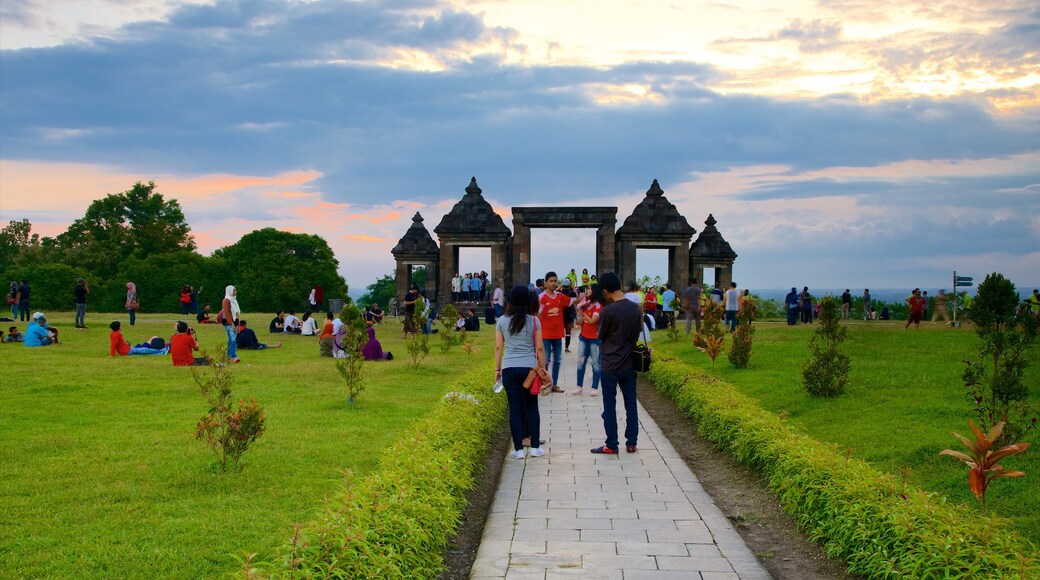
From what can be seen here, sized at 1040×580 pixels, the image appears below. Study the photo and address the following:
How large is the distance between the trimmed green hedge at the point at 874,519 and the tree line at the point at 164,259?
170 ft

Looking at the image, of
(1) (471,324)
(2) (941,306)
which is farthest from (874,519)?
(2) (941,306)

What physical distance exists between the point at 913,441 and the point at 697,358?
10813mm

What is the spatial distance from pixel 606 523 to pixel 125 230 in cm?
6219

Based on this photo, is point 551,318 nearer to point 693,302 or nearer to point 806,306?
point 693,302

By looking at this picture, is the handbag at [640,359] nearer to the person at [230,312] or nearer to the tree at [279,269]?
the person at [230,312]

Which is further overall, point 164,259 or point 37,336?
point 164,259

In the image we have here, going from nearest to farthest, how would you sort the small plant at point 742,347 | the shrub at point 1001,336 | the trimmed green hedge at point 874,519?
the trimmed green hedge at point 874,519 < the shrub at point 1001,336 < the small plant at point 742,347

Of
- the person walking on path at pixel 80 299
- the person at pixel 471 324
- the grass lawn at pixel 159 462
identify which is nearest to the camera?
the grass lawn at pixel 159 462

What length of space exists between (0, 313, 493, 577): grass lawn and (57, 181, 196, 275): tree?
153 feet

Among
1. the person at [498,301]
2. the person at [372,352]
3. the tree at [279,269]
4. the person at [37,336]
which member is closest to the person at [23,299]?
the person at [37,336]

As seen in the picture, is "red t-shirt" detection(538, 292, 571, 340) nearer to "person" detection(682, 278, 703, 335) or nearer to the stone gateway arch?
"person" detection(682, 278, 703, 335)

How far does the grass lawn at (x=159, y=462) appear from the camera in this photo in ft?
18.9

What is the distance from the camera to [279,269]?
61500 mm

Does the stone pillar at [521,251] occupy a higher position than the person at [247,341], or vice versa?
the stone pillar at [521,251]
